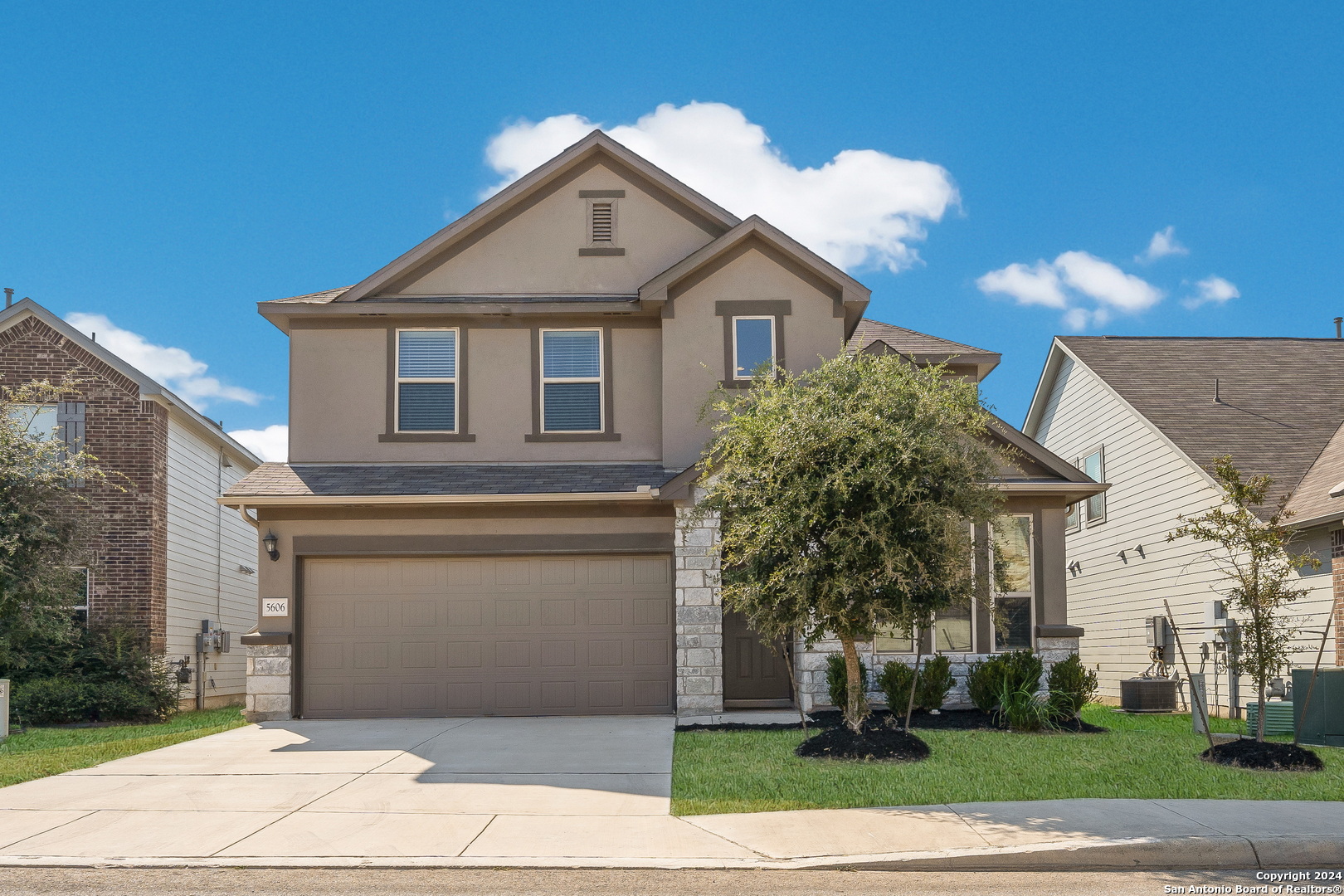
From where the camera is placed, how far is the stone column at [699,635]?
14.8m

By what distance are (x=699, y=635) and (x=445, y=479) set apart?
4202mm

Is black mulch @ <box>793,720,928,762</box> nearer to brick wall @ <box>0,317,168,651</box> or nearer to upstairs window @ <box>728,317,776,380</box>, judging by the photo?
upstairs window @ <box>728,317,776,380</box>

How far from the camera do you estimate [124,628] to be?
59.2 feet

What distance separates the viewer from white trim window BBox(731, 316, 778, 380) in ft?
54.3

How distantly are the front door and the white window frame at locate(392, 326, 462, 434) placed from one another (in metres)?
4.98

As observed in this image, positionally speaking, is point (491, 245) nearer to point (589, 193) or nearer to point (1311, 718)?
point (589, 193)

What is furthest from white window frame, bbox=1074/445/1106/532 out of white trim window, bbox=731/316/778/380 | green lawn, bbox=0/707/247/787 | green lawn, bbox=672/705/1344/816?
green lawn, bbox=0/707/247/787

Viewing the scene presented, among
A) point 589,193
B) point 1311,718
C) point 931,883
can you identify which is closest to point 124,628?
point 589,193

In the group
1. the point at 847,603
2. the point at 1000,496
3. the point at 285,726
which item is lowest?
the point at 285,726

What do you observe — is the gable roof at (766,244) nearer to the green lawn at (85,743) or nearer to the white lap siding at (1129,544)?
the white lap siding at (1129,544)

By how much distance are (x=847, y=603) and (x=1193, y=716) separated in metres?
5.22

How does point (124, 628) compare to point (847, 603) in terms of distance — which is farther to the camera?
point (124, 628)

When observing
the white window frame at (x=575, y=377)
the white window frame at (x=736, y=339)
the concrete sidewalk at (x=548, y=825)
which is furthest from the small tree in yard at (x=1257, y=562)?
the white window frame at (x=575, y=377)

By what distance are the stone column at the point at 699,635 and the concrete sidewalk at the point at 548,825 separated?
11.3 ft
